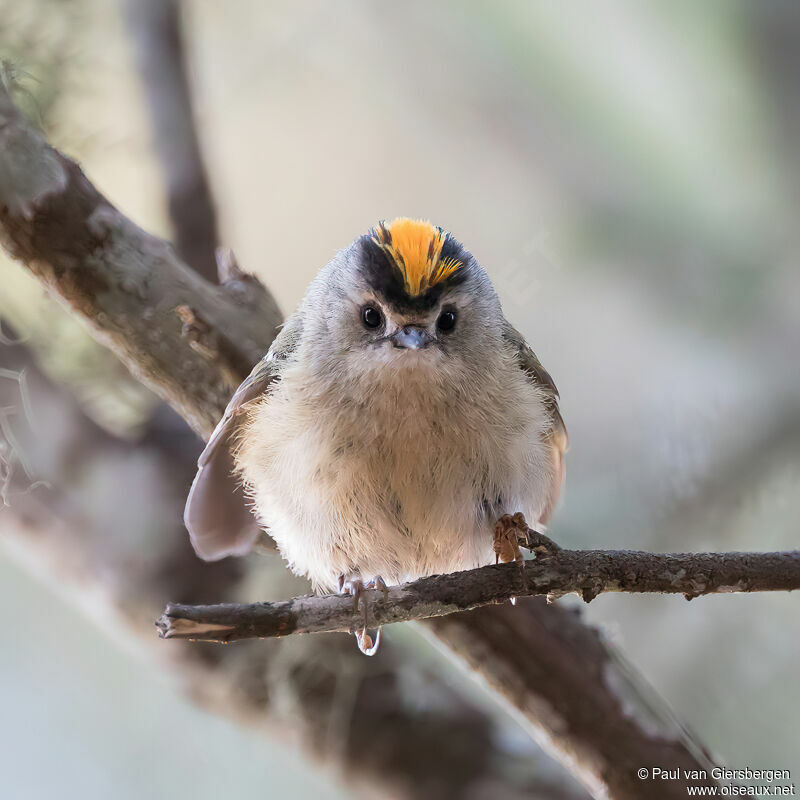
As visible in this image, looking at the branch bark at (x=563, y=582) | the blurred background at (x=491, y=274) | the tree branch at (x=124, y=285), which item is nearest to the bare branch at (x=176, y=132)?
the blurred background at (x=491, y=274)

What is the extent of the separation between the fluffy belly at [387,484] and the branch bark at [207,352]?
0.57ft

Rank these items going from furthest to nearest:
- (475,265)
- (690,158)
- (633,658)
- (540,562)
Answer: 1. (690,158)
2. (633,658)
3. (475,265)
4. (540,562)

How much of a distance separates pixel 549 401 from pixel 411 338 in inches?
13.5

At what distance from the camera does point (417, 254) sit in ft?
3.94

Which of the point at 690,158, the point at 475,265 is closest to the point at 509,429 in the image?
the point at 475,265

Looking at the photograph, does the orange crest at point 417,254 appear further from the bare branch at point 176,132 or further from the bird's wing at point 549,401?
the bare branch at point 176,132

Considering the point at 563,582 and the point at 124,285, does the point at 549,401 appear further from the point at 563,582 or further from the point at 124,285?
the point at 124,285

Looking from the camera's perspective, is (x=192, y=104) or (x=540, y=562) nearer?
(x=540, y=562)

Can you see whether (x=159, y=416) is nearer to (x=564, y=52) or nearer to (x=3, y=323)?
(x=3, y=323)

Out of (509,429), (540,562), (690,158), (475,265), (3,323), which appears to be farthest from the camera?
(690,158)

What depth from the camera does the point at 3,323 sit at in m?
1.62

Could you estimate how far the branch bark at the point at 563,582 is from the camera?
90 centimetres

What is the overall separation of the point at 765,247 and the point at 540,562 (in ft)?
4.14

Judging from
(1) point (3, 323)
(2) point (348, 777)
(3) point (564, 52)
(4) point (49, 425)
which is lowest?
(2) point (348, 777)
